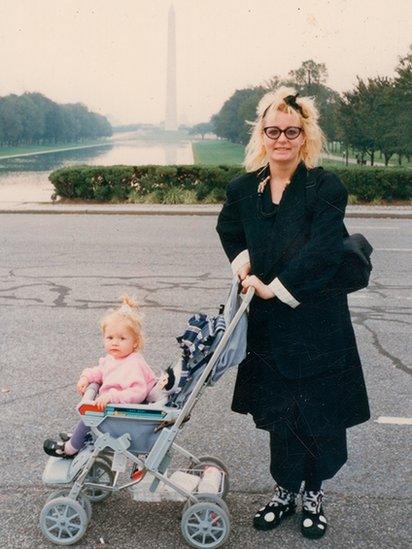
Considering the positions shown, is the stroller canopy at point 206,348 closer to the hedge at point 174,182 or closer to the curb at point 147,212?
the curb at point 147,212

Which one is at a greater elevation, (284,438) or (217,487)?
(284,438)

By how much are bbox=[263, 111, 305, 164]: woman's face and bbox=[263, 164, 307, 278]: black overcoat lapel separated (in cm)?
9

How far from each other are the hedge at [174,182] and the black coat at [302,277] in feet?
51.7

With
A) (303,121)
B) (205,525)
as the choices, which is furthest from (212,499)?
(303,121)

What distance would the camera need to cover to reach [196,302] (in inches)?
308

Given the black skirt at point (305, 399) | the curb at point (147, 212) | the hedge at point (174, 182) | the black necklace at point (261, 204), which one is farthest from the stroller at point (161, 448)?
the hedge at point (174, 182)

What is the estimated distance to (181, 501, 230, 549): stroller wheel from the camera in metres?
3.22

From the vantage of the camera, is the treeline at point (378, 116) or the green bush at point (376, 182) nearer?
the green bush at point (376, 182)

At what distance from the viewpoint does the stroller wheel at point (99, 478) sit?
140 inches

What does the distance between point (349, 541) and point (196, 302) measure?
4.64 metres

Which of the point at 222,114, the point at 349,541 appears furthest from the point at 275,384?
the point at 222,114

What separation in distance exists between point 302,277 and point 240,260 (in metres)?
0.41

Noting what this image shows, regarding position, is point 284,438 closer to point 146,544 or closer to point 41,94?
point 146,544

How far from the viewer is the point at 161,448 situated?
319cm
